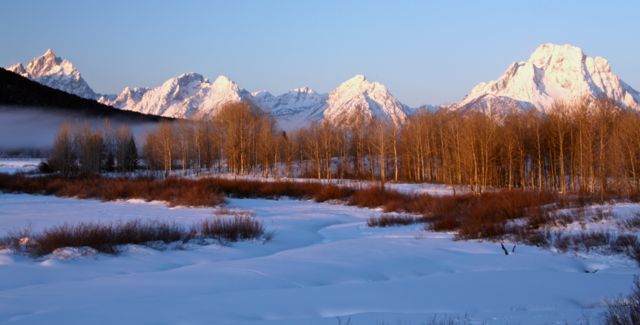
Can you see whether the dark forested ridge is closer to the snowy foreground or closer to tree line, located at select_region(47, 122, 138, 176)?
tree line, located at select_region(47, 122, 138, 176)

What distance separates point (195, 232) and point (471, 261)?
27.7 feet

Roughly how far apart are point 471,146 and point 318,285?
35340mm

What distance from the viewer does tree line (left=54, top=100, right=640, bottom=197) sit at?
39.1 meters

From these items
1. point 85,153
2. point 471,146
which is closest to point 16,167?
point 85,153

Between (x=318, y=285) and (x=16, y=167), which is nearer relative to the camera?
(x=318, y=285)

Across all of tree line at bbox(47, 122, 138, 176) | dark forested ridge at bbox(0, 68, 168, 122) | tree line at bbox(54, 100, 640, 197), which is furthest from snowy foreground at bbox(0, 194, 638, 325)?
dark forested ridge at bbox(0, 68, 168, 122)

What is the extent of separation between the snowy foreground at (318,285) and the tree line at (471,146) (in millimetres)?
22953

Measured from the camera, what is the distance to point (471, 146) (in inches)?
1676

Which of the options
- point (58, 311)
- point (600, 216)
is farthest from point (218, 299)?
point (600, 216)

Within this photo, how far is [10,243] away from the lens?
13.2 meters

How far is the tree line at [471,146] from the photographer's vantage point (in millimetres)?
39147

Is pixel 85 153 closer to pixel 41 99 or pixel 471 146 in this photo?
pixel 471 146

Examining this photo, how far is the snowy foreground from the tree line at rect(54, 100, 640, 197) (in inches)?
904

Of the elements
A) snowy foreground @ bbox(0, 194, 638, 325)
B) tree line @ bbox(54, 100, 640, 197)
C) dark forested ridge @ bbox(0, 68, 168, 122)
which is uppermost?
dark forested ridge @ bbox(0, 68, 168, 122)
